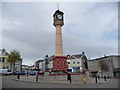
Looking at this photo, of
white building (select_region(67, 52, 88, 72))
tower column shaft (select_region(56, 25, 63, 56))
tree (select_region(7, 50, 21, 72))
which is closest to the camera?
tower column shaft (select_region(56, 25, 63, 56))

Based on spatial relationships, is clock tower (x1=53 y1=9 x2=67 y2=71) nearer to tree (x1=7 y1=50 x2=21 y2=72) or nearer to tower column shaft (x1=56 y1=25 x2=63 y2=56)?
tower column shaft (x1=56 y1=25 x2=63 y2=56)

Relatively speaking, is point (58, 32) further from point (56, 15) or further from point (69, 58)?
point (69, 58)

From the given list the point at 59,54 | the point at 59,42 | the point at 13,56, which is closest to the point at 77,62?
the point at 13,56

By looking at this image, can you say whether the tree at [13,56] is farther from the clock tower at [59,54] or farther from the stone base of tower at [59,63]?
the stone base of tower at [59,63]

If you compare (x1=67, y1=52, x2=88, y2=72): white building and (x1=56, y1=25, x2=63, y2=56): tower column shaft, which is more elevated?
(x1=56, y1=25, x2=63, y2=56): tower column shaft

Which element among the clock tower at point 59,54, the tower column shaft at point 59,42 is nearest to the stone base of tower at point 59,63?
the clock tower at point 59,54

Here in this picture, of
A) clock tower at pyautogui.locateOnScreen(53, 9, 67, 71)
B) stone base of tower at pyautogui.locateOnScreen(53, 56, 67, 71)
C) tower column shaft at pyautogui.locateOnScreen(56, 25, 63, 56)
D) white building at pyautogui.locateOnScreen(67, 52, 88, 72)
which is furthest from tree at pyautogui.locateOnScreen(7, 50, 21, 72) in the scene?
tower column shaft at pyautogui.locateOnScreen(56, 25, 63, 56)

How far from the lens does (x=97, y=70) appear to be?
55.5 metres

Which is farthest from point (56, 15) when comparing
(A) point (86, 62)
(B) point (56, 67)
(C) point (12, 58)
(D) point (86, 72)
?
(A) point (86, 62)

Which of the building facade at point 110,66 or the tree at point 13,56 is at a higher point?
the tree at point 13,56

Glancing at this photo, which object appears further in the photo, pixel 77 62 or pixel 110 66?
pixel 77 62

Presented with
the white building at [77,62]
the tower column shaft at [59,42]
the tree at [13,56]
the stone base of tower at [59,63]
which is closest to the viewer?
the stone base of tower at [59,63]

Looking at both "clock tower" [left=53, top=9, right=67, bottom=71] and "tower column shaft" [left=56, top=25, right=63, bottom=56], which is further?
"tower column shaft" [left=56, top=25, right=63, bottom=56]

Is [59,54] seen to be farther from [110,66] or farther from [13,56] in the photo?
[110,66]
